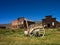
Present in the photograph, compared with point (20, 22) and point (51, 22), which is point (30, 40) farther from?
point (20, 22)

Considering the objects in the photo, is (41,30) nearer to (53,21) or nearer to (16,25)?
(53,21)

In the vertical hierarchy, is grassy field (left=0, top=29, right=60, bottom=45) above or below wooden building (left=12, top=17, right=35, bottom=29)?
below

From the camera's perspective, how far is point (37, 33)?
27562mm

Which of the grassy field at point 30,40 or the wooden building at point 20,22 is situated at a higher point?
the wooden building at point 20,22

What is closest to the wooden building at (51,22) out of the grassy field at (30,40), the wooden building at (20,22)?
the wooden building at (20,22)

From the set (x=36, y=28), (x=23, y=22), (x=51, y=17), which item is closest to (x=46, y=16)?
(x=51, y=17)

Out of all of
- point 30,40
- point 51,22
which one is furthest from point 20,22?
point 30,40

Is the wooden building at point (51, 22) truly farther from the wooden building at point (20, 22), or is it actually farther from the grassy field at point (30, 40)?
the grassy field at point (30, 40)

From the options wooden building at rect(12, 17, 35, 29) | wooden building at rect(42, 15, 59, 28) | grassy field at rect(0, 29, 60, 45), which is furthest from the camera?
wooden building at rect(12, 17, 35, 29)

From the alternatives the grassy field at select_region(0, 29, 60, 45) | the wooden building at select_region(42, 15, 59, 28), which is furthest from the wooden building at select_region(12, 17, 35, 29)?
the grassy field at select_region(0, 29, 60, 45)

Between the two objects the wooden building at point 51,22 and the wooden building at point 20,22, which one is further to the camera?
the wooden building at point 20,22

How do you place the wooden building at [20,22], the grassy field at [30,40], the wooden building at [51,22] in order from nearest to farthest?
1. the grassy field at [30,40]
2. the wooden building at [51,22]
3. the wooden building at [20,22]

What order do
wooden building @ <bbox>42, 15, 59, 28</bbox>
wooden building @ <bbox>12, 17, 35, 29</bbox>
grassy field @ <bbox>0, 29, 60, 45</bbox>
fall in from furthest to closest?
wooden building @ <bbox>12, 17, 35, 29</bbox>, wooden building @ <bbox>42, 15, 59, 28</bbox>, grassy field @ <bbox>0, 29, 60, 45</bbox>

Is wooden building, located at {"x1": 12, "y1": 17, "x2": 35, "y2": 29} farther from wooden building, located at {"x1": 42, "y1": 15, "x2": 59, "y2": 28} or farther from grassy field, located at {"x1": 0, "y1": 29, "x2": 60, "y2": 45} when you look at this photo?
grassy field, located at {"x1": 0, "y1": 29, "x2": 60, "y2": 45}
